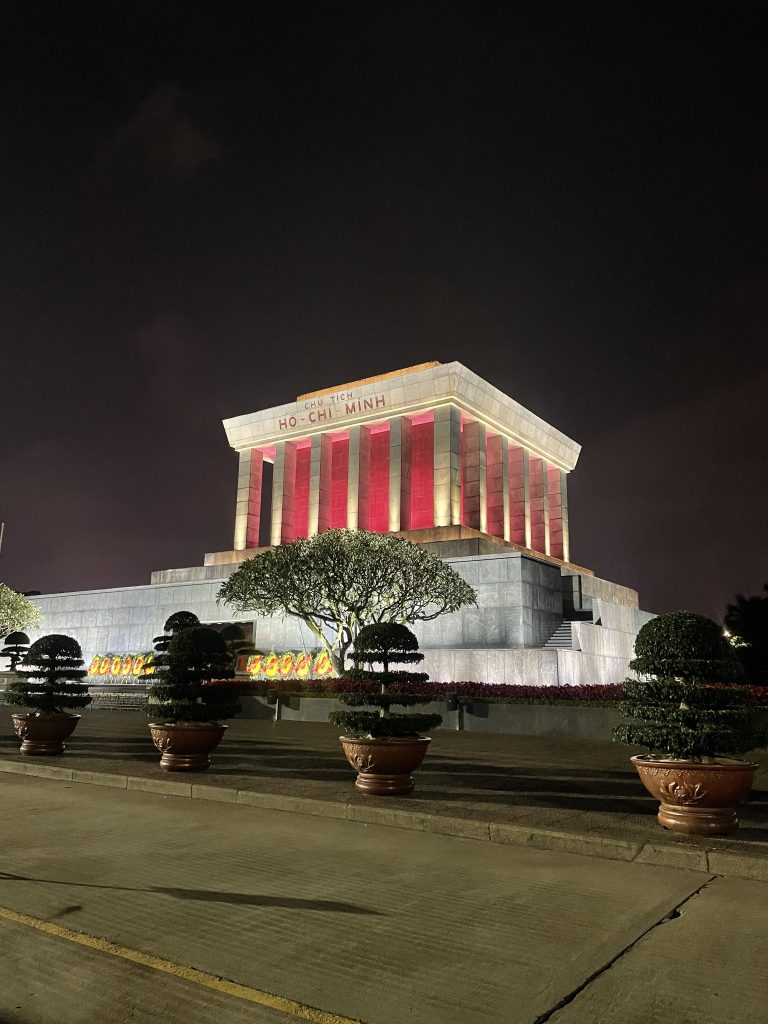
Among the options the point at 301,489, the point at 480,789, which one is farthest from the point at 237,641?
the point at 480,789

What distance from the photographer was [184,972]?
410cm

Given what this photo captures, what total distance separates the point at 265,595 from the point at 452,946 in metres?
24.7

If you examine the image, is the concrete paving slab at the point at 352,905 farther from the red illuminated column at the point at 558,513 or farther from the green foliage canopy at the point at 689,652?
the red illuminated column at the point at 558,513

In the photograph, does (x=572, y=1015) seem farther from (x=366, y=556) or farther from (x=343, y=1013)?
(x=366, y=556)

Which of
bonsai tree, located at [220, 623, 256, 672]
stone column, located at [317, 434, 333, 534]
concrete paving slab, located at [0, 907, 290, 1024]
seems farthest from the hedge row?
stone column, located at [317, 434, 333, 534]

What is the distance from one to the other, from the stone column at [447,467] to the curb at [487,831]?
3489 cm

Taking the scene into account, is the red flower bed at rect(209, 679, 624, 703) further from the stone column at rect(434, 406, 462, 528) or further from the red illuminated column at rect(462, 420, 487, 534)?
the red illuminated column at rect(462, 420, 487, 534)

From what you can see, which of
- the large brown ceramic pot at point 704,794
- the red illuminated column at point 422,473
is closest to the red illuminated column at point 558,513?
the red illuminated column at point 422,473

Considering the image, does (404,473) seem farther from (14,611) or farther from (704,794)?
(704,794)

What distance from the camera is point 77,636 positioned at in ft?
151

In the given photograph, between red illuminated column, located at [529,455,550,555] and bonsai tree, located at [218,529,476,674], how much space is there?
2854 centimetres

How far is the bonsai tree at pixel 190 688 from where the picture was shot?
12.4 metres

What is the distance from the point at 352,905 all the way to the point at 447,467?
41.2m

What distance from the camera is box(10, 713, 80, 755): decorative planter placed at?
14.1m
